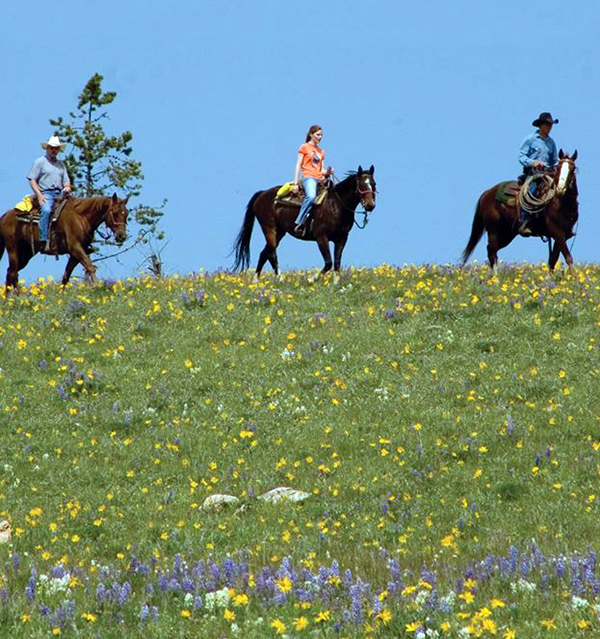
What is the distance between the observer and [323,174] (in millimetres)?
27281

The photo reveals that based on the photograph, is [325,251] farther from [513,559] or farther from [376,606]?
[376,606]

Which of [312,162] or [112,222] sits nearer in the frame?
[112,222]

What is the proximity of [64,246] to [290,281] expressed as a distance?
5573 millimetres

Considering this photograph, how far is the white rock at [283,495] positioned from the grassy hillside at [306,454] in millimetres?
178

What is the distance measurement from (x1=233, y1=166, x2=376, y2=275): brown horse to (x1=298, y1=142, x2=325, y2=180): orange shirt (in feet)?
1.99

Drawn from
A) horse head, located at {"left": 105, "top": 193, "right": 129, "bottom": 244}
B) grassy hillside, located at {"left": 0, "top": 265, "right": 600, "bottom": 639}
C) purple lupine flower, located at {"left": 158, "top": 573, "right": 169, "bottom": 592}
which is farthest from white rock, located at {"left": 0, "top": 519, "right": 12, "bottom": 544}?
horse head, located at {"left": 105, "top": 193, "right": 129, "bottom": 244}

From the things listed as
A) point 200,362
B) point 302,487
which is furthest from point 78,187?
point 302,487

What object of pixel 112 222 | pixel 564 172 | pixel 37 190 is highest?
pixel 37 190

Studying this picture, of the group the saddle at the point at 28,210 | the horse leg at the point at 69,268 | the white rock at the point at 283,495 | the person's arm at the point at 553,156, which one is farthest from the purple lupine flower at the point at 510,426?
the saddle at the point at 28,210

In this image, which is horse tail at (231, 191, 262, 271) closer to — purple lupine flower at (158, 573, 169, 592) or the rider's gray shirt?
the rider's gray shirt

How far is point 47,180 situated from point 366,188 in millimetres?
7612

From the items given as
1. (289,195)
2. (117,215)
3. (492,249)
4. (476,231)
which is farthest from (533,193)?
(117,215)

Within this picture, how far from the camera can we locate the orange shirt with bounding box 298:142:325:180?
27.1 meters

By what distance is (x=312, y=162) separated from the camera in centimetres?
2723
